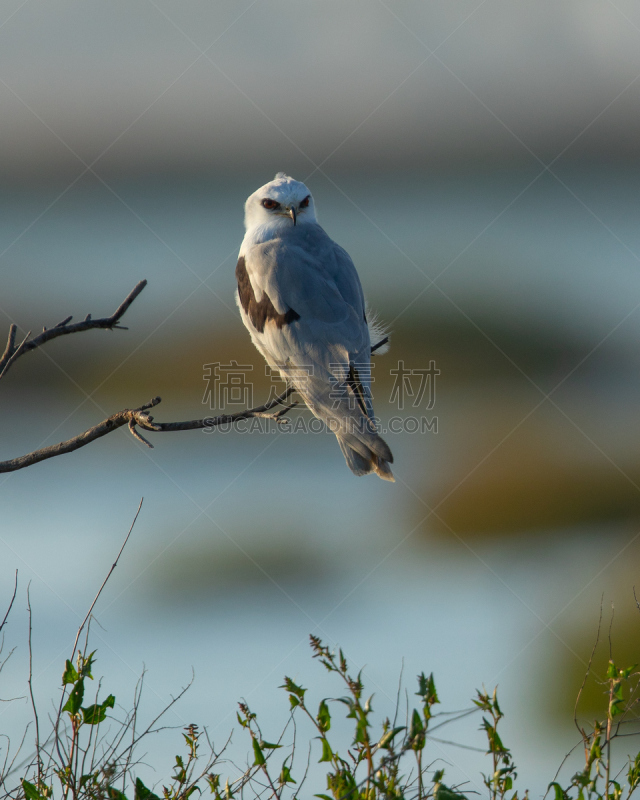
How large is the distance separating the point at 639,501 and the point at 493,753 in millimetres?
24760

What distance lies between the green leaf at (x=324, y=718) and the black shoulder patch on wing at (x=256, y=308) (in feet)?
7.26

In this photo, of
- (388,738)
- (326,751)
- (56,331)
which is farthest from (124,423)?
(388,738)

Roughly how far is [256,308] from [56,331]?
159 cm

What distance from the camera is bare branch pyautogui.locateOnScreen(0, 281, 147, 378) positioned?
249cm

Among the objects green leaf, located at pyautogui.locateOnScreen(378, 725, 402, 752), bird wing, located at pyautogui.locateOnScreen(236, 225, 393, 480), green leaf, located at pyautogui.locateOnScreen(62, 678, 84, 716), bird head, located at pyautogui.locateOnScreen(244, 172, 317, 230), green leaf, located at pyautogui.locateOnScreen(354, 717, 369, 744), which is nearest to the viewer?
green leaf, located at pyautogui.locateOnScreen(378, 725, 402, 752)

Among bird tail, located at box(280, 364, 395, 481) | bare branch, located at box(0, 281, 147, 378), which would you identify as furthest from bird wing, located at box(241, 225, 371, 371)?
bare branch, located at box(0, 281, 147, 378)

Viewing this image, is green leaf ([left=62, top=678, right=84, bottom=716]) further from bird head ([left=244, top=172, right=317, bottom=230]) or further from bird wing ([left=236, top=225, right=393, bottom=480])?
bird head ([left=244, top=172, right=317, bottom=230])

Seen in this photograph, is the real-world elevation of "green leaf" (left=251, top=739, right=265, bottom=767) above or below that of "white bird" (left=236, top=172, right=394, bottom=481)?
below

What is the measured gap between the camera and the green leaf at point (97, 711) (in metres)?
2.28

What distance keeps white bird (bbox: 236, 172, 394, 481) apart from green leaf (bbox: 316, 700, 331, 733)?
1.54 metres

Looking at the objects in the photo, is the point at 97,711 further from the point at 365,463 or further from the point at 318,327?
the point at 318,327

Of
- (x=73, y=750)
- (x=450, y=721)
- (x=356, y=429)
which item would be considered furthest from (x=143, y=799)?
(x=356, y=429)

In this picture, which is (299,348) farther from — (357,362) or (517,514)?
(517,514)

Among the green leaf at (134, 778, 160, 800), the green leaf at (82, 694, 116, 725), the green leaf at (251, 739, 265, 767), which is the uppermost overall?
the green leaf at (82, 694, 116, 725)
